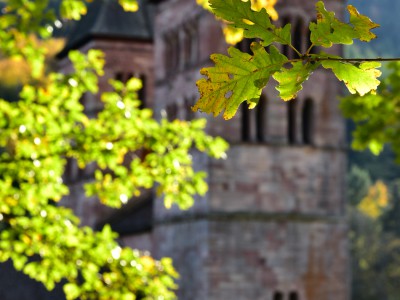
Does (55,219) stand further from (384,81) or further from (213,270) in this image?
(213,270)

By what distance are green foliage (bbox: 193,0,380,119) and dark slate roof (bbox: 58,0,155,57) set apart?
54.3 m

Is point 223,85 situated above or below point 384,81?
above

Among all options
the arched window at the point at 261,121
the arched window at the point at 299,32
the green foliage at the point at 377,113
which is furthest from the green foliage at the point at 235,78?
the arched window at the point at 299,32

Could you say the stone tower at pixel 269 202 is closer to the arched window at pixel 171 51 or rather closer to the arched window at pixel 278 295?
the arched window at pixel 278 295

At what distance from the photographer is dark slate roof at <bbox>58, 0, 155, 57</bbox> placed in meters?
58.9

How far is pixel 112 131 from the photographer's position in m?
14.0

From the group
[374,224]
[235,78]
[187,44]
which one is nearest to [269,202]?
[187,44]

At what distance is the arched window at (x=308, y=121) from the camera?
44938mm

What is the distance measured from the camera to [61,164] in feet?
46.4

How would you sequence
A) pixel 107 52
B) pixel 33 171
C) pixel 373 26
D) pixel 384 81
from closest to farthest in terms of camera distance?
pixel 373 26, pixel 384 81, pixel 33 171, pixel 107 52

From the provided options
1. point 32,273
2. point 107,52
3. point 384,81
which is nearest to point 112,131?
point 32,273

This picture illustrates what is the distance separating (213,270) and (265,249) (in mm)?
1803

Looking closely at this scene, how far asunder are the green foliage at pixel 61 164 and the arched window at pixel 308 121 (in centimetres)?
3048

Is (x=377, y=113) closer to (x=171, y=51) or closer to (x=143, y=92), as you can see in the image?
(x=171, y=51)
